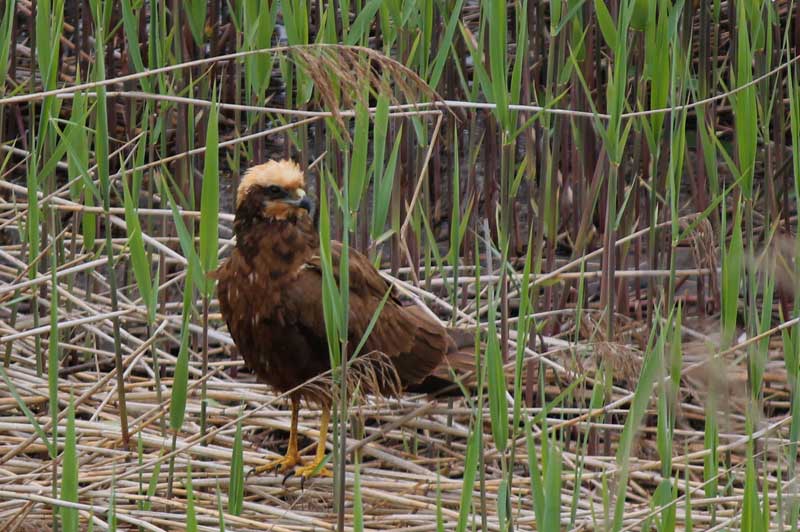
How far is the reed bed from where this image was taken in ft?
7.14

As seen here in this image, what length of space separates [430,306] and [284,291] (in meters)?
0.84

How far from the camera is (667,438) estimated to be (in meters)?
2.15

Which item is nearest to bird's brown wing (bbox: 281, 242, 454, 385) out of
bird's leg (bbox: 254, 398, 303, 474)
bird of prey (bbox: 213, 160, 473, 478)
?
bird of prey (bbox: 213, 160, 473, 478)

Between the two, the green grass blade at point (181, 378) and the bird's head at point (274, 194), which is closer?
the green grass blade at point (181, 378)

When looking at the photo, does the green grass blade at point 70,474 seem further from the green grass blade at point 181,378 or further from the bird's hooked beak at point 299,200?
the bird's hooked beak at point 299,200

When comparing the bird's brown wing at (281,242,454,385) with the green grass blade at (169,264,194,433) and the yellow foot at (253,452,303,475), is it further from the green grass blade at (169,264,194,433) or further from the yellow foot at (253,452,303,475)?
the green grass blade at (169,264,194,433)

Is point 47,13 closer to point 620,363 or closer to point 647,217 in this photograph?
point 620,363

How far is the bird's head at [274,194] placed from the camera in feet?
9.92

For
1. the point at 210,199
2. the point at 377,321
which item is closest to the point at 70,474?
the point at 210,199

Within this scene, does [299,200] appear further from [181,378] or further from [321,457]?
[181,378]

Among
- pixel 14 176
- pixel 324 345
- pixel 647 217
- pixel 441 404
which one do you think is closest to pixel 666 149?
pixel 647 217

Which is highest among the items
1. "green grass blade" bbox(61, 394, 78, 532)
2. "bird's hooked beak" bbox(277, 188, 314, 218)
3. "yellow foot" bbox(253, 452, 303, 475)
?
"bird's hooked beak" bbox(277, 188, 314, 218)

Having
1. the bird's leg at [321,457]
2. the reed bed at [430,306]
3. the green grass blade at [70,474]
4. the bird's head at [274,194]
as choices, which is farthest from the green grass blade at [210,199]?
the bird's leg at [321,457]

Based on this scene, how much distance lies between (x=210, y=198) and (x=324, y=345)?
822 millimetres
